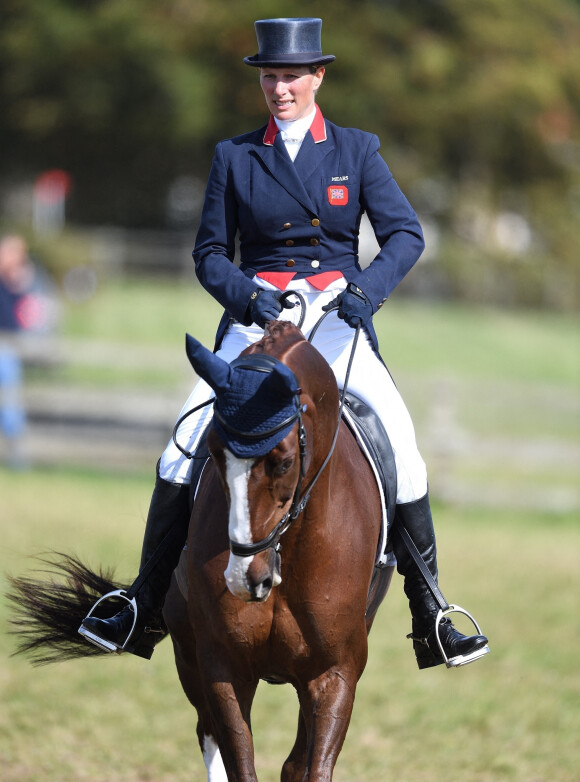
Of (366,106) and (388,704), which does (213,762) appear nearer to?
(388,704)

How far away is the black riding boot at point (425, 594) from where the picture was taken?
4.57m

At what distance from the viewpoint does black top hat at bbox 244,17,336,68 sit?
4.24 metres

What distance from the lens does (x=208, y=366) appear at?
3453 mm

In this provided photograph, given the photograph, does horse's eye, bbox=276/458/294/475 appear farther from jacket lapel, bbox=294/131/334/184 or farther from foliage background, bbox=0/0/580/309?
foliage background, bbox=0/0/580/309

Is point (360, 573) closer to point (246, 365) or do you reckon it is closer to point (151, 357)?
point (246, 365)

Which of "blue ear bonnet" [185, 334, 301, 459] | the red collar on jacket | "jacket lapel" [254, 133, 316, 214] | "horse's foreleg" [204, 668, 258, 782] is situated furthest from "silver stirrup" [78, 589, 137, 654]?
the red collar on jacket

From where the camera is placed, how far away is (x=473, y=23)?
3703cm

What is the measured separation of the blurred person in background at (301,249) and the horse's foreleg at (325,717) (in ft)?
2.29

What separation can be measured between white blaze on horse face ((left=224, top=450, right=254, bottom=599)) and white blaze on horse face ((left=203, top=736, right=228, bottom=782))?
1398mm

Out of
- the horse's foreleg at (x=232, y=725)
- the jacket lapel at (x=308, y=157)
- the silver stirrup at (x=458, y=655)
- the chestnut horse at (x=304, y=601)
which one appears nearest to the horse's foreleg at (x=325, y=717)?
the chestnut horse at (x=304, y=601)

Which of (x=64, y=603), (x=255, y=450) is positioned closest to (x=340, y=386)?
(x=255, y=450)

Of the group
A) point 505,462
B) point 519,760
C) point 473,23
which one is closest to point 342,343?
point 519,760

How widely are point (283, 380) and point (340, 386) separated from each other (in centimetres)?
103

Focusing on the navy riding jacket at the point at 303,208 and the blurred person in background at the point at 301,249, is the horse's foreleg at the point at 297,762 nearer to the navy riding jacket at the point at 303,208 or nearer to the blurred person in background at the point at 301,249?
the blurred person in background at the point at 301,249
